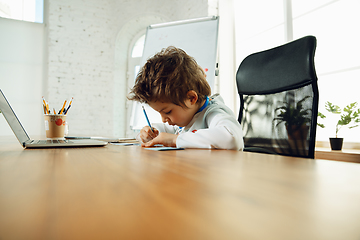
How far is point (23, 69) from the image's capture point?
3545 mm

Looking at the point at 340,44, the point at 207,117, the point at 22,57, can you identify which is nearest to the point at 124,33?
the point at 22,57

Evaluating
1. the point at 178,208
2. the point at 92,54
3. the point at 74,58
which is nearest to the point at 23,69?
the point at 74,58

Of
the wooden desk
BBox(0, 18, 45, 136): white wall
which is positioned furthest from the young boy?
BBox(0, 18, 45, 136): white wall

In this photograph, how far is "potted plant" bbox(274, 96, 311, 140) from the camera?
3.00 feet

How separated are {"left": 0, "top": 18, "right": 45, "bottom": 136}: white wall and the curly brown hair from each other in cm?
323

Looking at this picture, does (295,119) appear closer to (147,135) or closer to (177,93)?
(177,93)

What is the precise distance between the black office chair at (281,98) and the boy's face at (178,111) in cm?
28

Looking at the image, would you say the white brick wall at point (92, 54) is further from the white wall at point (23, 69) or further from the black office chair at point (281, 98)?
the black office chair at point (281, 98)

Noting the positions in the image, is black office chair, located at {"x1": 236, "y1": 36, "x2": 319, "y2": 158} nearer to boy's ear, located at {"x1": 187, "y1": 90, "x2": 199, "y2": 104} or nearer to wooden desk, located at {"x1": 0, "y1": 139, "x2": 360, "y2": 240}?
boy's ear, located at {"x1": 187, "y1": 90, "x2": 199, "y2": 104}

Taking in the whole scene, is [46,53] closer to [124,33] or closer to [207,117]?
[124,33]

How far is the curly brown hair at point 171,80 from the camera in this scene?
931mm

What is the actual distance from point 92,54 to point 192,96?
3.20 metres

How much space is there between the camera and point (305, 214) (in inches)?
4.3

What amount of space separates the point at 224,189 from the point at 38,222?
4.3 inches
